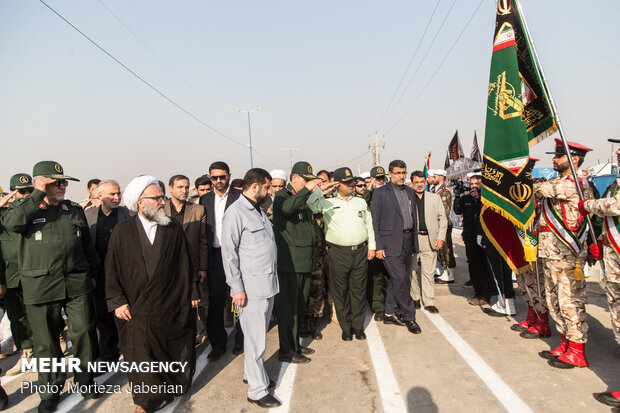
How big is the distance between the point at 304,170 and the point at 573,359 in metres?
3.40

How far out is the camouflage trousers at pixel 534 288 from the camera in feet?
14.8

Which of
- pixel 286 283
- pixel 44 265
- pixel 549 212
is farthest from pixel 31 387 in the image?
pixel 549 212

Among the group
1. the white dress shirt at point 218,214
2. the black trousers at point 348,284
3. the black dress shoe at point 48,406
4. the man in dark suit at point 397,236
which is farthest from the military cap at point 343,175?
the black dress shoe at point 48,406

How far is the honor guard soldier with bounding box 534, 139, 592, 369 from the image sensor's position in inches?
145

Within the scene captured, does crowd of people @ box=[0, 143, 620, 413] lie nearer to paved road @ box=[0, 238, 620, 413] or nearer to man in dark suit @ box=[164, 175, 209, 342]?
man in dark suit @ box=[164, 175, 209, 342]

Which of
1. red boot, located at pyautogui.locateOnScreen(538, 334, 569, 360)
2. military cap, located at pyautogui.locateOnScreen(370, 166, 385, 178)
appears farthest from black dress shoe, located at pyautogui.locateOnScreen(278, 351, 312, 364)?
military cap, located at pyautogui.locateOnScreen(370, 166, 385, 178)

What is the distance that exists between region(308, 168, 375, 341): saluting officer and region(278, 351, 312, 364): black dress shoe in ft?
2.61

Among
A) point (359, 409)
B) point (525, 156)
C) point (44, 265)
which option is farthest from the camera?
point (525, 156)

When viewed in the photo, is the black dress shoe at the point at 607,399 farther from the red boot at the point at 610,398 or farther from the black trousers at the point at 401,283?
the black trousers at the point at 401,283

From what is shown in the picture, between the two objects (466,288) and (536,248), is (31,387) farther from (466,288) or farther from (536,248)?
(466,288)

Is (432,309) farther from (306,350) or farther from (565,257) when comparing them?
(306,350)

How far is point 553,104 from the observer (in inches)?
140

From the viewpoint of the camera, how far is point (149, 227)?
328 cm

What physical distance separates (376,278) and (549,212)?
2588 mm
